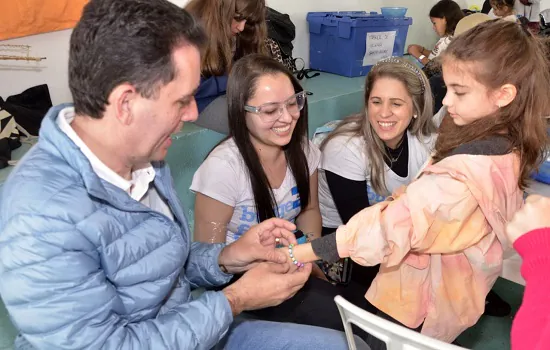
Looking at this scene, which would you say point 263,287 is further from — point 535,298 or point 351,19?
point 351,19

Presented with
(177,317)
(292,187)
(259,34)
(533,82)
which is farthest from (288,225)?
(259,34)

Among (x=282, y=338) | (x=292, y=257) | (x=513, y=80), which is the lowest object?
(x=282, y=338)

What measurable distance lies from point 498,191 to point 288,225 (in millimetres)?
599

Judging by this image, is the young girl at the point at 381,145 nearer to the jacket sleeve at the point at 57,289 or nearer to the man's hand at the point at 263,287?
the man's hand at the point at 263,287

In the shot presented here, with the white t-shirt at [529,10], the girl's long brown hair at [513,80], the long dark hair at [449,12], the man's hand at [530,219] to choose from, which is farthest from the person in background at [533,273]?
the white t-shirt at [529,10]

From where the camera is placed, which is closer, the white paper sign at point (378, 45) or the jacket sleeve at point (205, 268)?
the jacket sleeve at point (205, 268)

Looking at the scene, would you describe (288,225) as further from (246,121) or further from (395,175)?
(395,175)

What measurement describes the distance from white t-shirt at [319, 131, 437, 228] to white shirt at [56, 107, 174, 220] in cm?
92

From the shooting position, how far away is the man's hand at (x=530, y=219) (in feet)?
3.11

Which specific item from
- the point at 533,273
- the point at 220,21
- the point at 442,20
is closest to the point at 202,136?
the point at 220,21

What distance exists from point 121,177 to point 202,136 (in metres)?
1.23

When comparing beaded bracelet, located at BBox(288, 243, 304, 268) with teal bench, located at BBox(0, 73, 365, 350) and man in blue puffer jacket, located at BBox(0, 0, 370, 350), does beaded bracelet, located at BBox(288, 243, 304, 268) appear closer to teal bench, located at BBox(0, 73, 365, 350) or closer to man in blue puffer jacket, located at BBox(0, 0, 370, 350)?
man in blue puffer jacket, located at BBox(0, 0, 370, 350)

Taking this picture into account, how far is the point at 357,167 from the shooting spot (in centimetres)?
187

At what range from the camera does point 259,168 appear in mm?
1679
